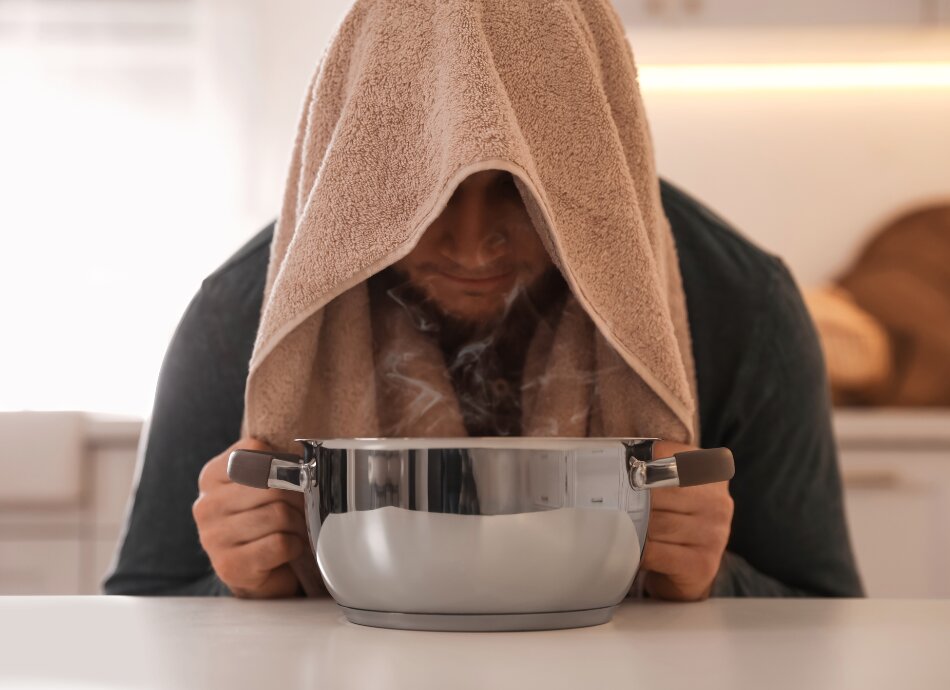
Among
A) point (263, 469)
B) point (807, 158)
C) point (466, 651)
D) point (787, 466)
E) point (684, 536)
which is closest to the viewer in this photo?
point (466, 651)

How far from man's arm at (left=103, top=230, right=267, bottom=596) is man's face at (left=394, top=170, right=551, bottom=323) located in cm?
29

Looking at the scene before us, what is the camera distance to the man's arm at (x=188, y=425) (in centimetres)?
104

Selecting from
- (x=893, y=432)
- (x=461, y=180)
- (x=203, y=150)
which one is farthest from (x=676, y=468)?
(x=203, y=150)

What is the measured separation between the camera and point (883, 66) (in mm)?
2330

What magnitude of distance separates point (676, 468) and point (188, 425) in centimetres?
65

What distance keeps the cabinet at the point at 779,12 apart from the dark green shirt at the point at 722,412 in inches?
47.4

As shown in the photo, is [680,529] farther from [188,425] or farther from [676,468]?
[188,425]

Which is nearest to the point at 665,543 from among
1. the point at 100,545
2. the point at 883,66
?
the point at 100,545

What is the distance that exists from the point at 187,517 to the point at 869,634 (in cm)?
72

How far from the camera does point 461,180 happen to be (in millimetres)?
629

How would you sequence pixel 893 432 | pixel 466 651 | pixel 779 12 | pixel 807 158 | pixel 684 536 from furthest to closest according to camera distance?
1. pixel 807 158
2. pixel 779 12
3. pixel 893 432
4. pixel 684 536
5. pixel 466 651

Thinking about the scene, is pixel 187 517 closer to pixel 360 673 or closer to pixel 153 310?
pixel 360 673

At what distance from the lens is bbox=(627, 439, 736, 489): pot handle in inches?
21.3

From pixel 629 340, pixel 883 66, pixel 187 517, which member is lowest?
pixel 187 517
